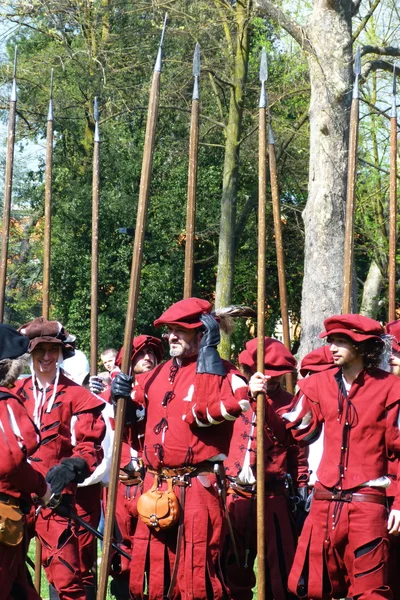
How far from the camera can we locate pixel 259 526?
21.7ft

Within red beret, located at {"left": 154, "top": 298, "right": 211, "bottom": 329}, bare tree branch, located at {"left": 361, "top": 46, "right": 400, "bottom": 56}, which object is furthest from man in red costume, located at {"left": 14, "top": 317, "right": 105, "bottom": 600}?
bare tree branch, located at {"left": 361, "top": 46, "right": 400, "bottom": 56}

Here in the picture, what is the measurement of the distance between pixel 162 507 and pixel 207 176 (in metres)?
17.2

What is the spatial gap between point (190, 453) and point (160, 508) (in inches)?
14.0

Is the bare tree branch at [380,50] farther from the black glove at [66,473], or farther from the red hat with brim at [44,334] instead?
the black glove at [66,473]

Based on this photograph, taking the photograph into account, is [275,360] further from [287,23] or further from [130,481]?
[287,23]

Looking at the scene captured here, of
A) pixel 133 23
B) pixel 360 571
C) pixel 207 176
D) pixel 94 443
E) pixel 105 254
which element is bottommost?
pixel 360 571

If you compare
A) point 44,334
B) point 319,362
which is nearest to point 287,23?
point 319,362

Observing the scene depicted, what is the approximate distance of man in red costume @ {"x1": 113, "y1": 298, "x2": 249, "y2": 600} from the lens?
6.65m

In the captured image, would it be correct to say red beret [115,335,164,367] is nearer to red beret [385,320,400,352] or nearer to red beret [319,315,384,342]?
red beret [385,320,400,352]

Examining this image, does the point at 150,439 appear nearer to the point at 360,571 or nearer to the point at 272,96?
the point at 360,571

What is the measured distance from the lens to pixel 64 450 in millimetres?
7250

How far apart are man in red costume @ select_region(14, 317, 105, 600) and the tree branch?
215 inches

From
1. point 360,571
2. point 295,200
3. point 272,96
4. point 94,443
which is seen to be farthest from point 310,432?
point 295,200

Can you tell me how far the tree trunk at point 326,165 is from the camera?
11258 mm
